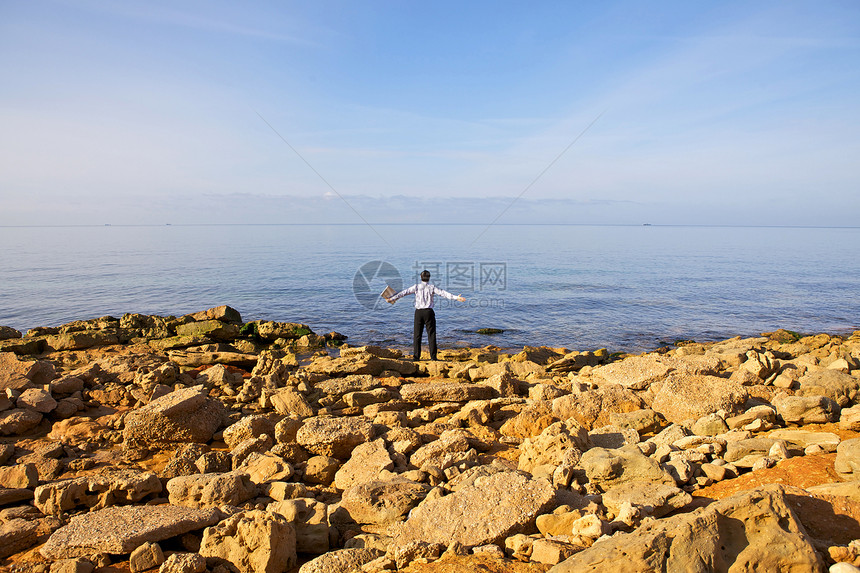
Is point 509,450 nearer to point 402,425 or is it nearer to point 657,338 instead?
point 402,425

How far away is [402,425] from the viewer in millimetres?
7234

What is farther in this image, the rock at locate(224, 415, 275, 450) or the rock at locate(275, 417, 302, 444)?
the rock at locate(224, 415, 275, 450)

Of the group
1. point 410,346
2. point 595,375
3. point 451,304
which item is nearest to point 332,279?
point 451,304

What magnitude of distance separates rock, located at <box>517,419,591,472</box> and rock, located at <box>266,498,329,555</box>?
229 cm

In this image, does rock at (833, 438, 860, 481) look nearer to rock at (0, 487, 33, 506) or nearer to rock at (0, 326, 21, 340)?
rock at (0, 487, 33, 506)

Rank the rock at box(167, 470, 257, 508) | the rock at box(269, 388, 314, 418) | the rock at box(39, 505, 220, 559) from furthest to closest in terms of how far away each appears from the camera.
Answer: the rock at box(269, 388, 314, 418)
the rock at box(167, 470, 257, 508)
the rock at box(39, 505, 220, 559)

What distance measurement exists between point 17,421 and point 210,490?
4547 mm

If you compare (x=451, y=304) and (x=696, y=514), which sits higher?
Result: (x=696, y=514)

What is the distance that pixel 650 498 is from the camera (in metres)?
4.16

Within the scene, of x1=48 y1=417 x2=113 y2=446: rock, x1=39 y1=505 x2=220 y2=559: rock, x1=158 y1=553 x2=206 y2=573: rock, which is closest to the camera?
x1=158 y1=553 x2=206 y2=573: rock

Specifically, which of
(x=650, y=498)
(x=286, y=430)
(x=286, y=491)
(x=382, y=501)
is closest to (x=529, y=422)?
(x=650, y=498)

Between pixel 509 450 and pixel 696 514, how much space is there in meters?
3.25

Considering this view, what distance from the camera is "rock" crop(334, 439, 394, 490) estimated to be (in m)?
5.55

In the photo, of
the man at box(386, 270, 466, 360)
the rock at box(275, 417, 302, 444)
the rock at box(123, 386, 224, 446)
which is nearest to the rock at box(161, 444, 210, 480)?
the rock at box(123, 386, 224, 446)
